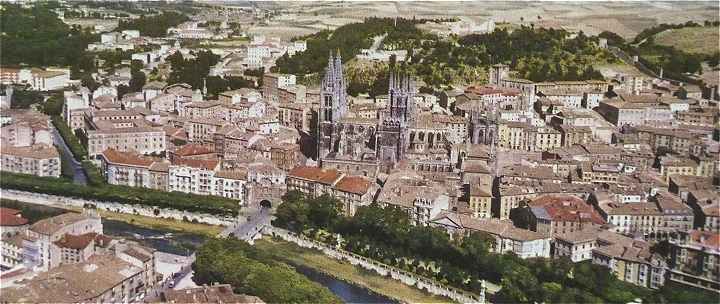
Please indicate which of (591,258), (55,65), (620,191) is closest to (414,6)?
(55,65)

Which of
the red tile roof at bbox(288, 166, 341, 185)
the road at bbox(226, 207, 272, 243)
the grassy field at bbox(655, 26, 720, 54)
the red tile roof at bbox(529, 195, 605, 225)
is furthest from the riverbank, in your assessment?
the grassy field at bbox(655, 26, 720, 54)

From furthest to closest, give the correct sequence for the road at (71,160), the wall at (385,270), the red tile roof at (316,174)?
the road at (71,160)
the red tile roof at (316,174)
the wall at (385,270)

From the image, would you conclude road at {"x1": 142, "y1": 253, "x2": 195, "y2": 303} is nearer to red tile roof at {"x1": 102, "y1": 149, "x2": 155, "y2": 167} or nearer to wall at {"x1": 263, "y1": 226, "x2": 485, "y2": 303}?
wall at {"x1": 263, "y1": 226, "x2": 485, "y2": 303}

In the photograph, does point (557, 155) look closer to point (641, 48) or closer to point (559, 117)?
point (559, 117)

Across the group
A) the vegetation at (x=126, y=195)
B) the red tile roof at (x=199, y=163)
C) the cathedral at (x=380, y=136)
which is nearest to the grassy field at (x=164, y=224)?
the vegetation at (x=126, y=195)

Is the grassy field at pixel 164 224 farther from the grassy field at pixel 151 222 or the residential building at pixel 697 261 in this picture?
the residential building at pixel 697 261

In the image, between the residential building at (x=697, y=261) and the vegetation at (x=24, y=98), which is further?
the vegetation at (x=24, y=98)

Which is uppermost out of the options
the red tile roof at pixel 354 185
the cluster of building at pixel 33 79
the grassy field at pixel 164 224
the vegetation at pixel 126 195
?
the cluster of building at pixel 33 79
